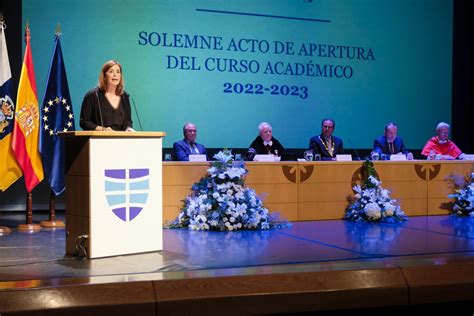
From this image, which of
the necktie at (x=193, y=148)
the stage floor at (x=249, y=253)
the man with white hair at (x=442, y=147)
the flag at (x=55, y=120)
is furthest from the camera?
the man with white hair at (x=442, y=147)

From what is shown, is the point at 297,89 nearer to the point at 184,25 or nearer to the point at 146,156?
the point at 184,25

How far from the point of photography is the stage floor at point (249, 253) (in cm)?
347

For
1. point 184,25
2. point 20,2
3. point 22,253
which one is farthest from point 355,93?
point 22,253

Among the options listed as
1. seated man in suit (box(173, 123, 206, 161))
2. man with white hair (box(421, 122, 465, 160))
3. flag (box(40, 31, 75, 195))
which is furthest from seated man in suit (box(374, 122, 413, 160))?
flag (box(40, 31, 75, 195))

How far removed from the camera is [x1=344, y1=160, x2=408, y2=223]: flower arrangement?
20.6 feet

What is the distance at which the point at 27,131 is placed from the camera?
5.62m

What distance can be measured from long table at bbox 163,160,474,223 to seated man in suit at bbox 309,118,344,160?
2.54 feet

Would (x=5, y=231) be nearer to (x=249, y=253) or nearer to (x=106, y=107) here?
(x=106, y=107)

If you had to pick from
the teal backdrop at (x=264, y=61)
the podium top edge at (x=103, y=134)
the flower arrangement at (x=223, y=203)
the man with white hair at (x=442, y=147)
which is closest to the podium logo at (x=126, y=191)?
the podium top edge at (x=103, y=134)

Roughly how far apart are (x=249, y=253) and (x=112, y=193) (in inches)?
41.1

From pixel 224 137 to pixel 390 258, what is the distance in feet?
14.5

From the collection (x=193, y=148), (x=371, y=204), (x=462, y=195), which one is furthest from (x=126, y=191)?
(x=462, y=195)

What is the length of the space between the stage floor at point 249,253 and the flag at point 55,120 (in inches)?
23.1

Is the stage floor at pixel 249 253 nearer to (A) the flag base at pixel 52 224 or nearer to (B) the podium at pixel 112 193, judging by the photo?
(B) the podium at pixel 112 193
